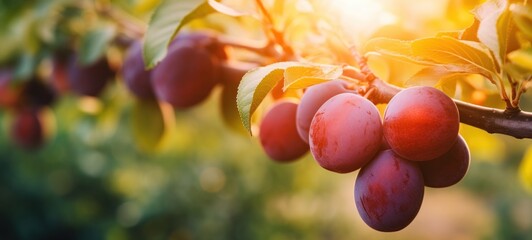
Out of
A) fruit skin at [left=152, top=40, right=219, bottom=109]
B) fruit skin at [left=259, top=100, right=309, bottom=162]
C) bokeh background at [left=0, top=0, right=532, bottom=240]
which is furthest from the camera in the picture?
bokeh background at [left=0, top=0, right=532, bottom=240]

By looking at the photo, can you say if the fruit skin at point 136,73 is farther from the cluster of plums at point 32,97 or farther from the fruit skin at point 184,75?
the cluster of plums at point 32,97

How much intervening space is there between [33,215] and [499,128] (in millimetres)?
2632

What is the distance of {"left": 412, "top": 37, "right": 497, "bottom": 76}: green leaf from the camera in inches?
17.0

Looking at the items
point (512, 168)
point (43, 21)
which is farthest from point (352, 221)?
point (512, 168)

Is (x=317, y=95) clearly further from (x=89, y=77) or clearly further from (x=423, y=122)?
(x=89, y=77)

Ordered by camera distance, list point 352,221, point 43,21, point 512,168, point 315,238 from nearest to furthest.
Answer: point 43,21, point 315,238, point 352,221, point 512,168

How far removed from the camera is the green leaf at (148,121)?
0.93 metres

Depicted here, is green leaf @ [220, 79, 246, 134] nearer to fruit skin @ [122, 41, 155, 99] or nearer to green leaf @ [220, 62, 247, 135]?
green leaf @ [220, 62, 247, 135]

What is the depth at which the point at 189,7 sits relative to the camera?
61 cm

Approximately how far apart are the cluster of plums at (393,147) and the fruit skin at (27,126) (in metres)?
0.95

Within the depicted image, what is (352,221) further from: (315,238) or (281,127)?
(281,127)

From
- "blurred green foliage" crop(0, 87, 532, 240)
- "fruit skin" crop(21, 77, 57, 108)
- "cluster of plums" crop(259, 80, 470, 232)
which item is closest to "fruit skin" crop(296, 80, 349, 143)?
"cluster of plums" crop(259, 80, 470, 232)

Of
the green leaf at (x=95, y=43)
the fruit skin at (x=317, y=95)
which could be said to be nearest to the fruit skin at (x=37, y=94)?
the green leaf at (x=95, y=43)

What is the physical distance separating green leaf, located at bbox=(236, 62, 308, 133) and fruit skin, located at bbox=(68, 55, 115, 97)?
63 centimetres
